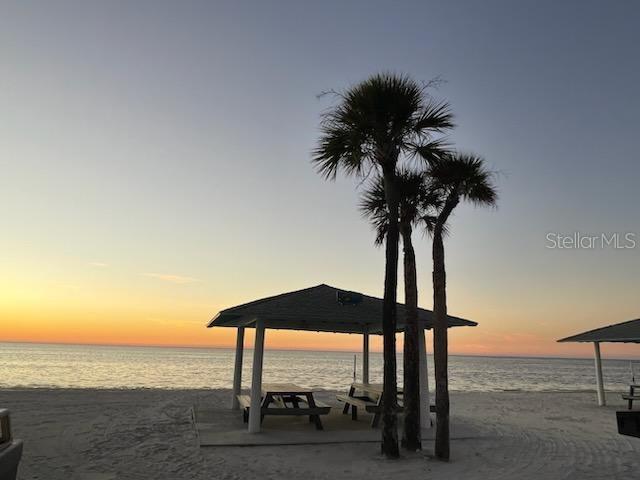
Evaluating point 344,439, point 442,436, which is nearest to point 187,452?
point 344,439

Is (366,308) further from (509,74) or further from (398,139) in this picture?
(509,74)

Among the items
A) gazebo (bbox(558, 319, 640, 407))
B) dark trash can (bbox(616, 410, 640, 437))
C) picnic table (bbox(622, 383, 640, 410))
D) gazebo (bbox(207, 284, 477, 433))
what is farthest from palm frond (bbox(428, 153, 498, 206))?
picnic table (bbox(622, 383, 640, 410))

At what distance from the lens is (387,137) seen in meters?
8.59

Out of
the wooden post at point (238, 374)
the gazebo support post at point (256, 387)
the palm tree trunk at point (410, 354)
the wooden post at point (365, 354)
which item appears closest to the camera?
the palm tree trunk at point (410, 354)

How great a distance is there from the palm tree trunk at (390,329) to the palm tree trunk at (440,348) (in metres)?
0.72

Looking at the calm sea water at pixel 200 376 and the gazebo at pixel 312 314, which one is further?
the calm sea water at pixel 200 376

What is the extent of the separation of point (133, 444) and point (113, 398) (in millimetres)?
8571

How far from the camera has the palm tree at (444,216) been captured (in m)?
7.77

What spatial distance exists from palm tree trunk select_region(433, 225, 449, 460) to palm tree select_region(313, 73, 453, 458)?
2.39ft

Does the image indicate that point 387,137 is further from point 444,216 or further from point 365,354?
point 365,354

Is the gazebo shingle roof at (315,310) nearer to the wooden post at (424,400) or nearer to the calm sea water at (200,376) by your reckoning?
the wooden post at (424,400)

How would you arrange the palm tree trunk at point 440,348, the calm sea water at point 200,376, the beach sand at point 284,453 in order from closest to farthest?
the beach sand at point 284,453
the palm tree trunk at point 440,348
the calm sea water at point 200,376

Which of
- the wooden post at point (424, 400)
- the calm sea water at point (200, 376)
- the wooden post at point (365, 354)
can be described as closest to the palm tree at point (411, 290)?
the wooden post at point (424, 400)

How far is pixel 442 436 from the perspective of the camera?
7.76 metres
